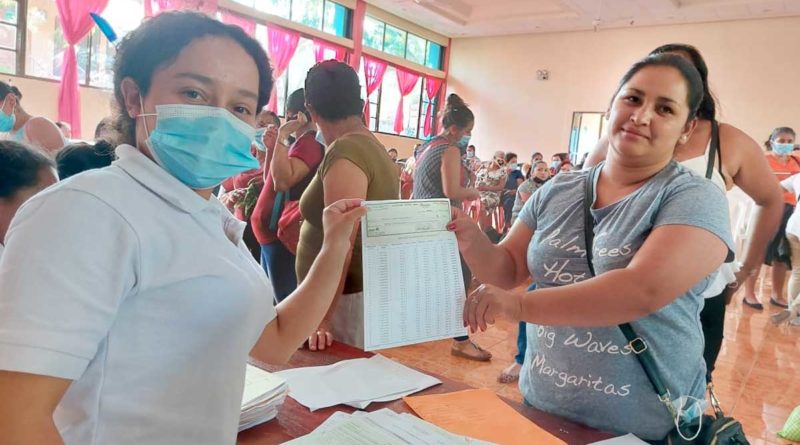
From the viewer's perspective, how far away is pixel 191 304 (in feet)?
2.11

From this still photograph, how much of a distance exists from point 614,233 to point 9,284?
0.92 meters

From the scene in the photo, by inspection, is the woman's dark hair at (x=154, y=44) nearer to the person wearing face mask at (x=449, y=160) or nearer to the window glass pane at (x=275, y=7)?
the person wearing face mask at (x=449, y=160)

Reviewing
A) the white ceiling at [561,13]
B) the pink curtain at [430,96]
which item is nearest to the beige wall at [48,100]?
the white ceiling at [561,13]

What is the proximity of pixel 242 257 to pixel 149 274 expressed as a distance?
0.18m

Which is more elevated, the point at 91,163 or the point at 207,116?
the point at 207,116

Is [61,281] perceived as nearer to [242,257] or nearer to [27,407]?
[27,407]

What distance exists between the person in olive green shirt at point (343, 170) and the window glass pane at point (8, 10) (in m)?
7.09

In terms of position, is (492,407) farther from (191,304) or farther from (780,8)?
(780,8)

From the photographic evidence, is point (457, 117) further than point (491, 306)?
Yes

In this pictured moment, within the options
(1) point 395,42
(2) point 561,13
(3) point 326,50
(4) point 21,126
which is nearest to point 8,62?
→ (4) point 21,126

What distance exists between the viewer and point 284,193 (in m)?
2.19

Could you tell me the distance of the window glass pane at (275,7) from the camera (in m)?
9.09

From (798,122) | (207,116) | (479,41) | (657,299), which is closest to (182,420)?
(207,116)

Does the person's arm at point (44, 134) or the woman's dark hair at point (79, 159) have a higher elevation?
the person's arm at point (44, 134)
